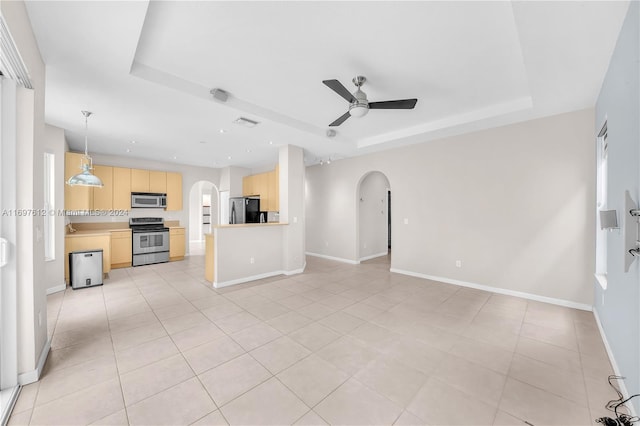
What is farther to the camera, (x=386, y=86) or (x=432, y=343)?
(x=386, y=86)

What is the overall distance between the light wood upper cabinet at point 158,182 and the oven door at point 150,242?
1169 mm

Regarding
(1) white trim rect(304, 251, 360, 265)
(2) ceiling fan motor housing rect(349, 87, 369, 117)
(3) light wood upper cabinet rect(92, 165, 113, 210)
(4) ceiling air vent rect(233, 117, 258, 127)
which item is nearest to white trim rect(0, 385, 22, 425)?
(4) ceiling air vent rect(233, 117, 258, 127)

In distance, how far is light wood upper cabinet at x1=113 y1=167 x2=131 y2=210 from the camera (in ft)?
19.6

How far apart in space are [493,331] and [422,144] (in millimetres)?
3473

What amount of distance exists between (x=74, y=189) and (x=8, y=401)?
459 cm

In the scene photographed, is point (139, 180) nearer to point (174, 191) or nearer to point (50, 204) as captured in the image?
point (174, 191)

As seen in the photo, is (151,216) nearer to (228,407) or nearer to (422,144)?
(228,407)

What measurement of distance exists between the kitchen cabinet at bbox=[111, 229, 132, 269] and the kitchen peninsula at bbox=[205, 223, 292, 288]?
2.51 m

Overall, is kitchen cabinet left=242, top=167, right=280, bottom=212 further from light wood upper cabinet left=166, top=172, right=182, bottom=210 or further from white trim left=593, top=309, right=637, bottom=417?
white trim left=593, top=309, right=637, bottom=417

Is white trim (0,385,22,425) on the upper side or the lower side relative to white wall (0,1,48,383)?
lower

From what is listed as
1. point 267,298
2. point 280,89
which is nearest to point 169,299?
point 267,298

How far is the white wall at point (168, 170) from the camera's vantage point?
20.0ft

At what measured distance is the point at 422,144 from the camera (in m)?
5.03

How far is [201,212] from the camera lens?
1052 centimetres
